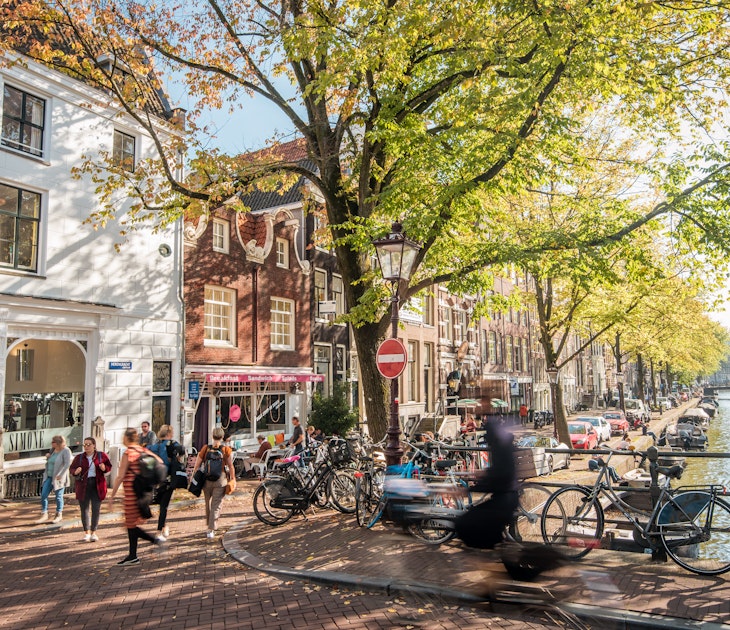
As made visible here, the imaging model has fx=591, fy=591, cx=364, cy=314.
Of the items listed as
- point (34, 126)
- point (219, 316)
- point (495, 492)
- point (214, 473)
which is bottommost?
point (214, 473)

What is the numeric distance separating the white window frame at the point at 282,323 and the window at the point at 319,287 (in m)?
1.78

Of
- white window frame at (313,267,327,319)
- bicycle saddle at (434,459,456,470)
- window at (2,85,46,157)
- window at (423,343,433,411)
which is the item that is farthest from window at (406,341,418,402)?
bicycle saddle at (434,459,456,470)

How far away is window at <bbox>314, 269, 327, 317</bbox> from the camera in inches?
1013

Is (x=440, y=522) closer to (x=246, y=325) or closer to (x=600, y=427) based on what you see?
(x=246, y=325)

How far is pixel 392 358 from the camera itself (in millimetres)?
9227

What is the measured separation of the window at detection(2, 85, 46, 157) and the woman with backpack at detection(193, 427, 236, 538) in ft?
32.0

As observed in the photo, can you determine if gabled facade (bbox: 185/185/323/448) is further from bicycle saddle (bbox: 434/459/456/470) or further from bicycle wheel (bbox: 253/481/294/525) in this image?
bicycle saddle (bbox: 434/459/456/470)

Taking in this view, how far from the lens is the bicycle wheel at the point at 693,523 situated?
639 centimetres

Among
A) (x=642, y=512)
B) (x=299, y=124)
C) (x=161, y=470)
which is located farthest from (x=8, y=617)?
(x=299, y=124)

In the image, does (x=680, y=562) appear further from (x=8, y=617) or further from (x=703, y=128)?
(x=703, y=128)

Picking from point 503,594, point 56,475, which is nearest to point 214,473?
point 56,475

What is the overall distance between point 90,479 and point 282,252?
608 inches

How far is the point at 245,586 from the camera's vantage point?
692cm

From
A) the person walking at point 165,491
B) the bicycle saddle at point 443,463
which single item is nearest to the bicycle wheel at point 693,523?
the bicycle saddle at point 443,463
